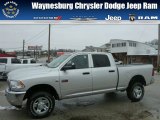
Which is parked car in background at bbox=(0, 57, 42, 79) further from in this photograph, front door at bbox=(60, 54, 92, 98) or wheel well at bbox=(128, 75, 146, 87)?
front door at bbox=(60, 54, 92, 98)

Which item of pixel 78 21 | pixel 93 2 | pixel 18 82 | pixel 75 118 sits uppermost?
pixel 93 2

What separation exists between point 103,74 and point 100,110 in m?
1.14

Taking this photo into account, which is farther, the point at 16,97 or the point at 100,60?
the point at 100,60

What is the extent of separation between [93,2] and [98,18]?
129cm

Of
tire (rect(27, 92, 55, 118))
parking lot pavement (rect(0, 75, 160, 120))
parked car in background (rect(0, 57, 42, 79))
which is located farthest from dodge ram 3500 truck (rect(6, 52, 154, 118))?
parked car in background (rect(0, 57, 42, 79))

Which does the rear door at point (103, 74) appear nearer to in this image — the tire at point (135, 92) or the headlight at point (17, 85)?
the tire at point (135, 92)

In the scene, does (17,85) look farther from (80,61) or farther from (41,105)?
(80,61)

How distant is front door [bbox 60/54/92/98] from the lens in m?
7.61

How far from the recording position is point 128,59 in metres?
52.8

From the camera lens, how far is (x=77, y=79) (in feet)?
25.7

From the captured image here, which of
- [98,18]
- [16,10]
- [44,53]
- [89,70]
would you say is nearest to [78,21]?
[98,18]

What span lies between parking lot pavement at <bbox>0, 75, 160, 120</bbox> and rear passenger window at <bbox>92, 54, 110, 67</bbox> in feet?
4.46

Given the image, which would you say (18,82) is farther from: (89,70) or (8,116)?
(89,70)

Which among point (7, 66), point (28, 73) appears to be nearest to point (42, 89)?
point (28, 73)
